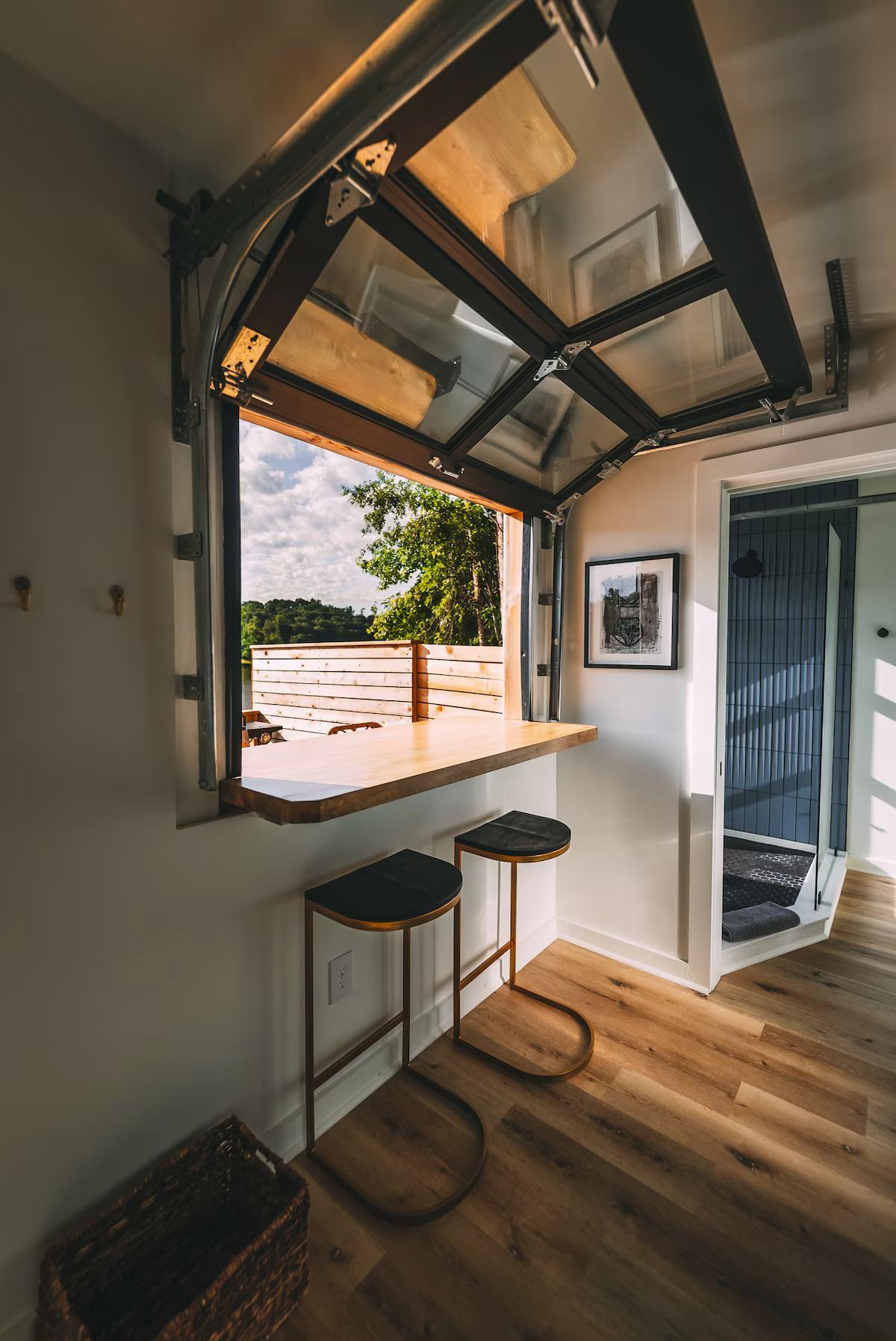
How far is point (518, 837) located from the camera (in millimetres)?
2041

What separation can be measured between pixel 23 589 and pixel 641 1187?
6.71ft

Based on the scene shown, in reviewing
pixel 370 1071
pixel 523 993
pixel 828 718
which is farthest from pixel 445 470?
pixel 828 718

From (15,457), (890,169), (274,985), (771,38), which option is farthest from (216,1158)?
(890,169)

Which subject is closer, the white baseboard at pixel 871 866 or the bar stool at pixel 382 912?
the bar stool at pixel 382 912

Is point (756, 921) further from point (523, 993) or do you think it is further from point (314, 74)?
point (314, 74)

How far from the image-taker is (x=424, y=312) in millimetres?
1319

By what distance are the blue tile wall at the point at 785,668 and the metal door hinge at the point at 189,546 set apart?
3380mm

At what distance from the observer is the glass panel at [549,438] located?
1.79 m

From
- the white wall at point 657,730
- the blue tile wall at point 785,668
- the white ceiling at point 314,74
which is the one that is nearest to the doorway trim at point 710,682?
the white wall at point 657,730

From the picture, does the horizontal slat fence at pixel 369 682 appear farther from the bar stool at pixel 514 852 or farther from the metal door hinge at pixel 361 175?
the metal door hinge at pixel 361 175

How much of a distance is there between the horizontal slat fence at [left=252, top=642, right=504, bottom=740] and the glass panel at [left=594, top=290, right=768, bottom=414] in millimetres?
1306

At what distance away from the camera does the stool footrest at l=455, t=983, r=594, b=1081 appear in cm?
188

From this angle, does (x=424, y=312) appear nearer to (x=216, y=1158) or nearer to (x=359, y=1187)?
(x=216, y=1158)

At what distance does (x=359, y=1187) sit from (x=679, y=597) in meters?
2.19
